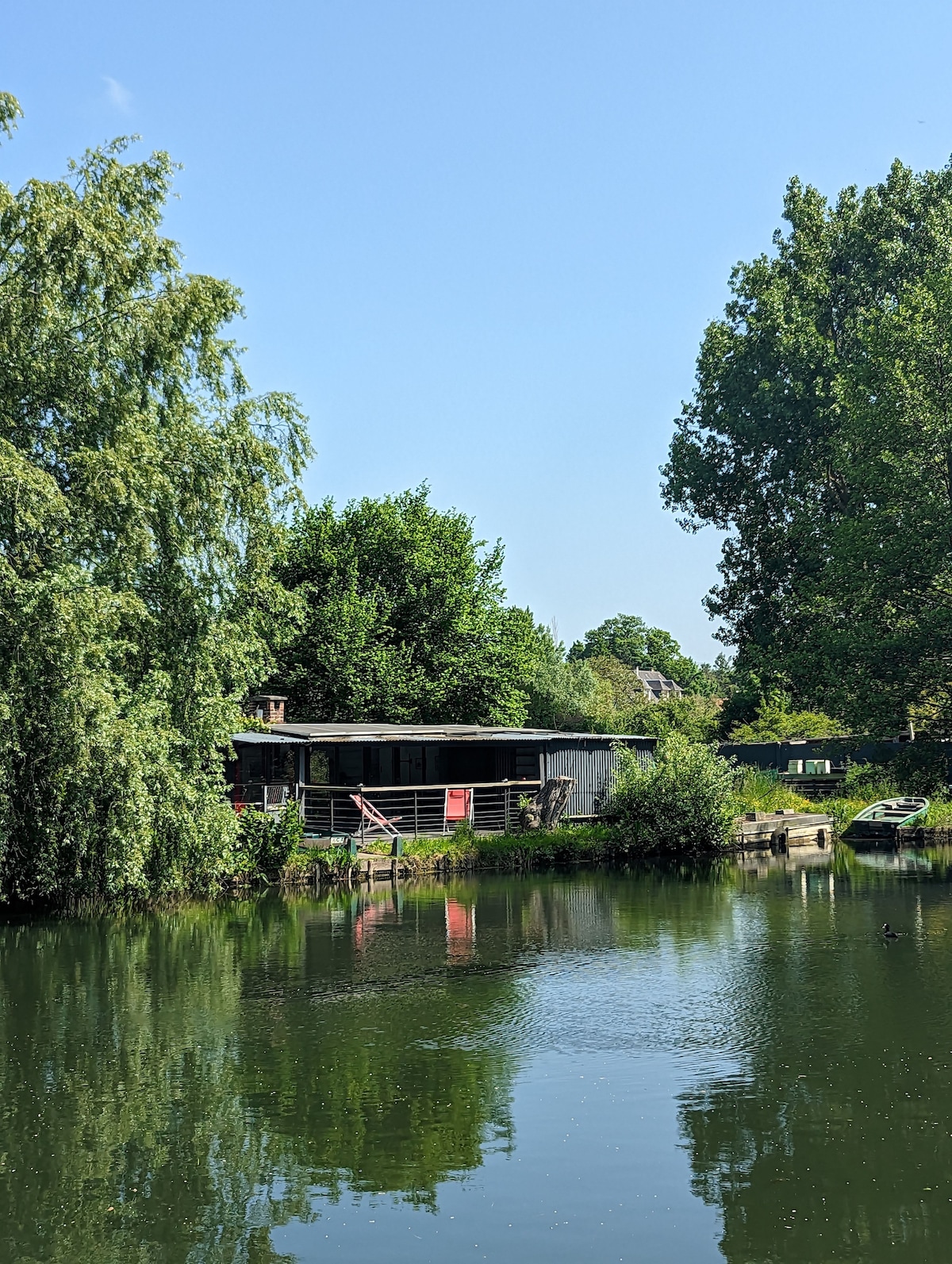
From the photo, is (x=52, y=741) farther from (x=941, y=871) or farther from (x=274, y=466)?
(x=941, y=871)

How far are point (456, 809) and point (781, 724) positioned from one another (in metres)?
28.3

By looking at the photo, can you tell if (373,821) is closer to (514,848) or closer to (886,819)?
(514,848)

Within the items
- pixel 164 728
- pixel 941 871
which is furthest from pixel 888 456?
pixel 164 728

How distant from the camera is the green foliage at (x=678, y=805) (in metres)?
40.1

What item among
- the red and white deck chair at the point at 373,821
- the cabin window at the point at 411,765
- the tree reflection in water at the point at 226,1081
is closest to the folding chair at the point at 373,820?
the red and white deck chair at the point at 373,821

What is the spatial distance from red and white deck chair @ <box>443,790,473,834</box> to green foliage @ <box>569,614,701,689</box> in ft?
288

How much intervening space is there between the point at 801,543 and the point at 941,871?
74.3 feet

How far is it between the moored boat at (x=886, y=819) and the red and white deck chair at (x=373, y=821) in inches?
728

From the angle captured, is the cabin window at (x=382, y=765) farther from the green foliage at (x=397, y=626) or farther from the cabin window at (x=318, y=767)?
the green foliage at (x=397, y=626)

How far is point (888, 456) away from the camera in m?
43.2

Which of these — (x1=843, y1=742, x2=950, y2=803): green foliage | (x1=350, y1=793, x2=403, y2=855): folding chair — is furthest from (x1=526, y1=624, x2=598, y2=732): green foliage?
(x1=350, y1=793, x2=403, y2=855): folding chair

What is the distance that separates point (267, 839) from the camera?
109 ft

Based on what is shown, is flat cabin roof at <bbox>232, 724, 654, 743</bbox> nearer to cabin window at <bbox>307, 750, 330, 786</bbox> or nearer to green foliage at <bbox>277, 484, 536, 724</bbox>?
cabin window at <bbox>307, 750, 330, 786</bbox>

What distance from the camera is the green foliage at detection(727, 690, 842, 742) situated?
62.4m
